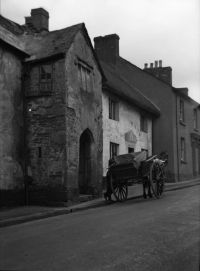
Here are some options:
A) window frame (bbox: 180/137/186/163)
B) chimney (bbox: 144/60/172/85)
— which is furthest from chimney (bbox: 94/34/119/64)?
window frame (bbox: 180/137/186/163)

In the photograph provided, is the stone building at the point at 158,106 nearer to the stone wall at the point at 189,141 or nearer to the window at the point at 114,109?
the stone wall at the point at 189,141

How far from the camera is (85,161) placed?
18500mm

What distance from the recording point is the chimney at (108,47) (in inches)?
1184

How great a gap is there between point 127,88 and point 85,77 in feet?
32.8

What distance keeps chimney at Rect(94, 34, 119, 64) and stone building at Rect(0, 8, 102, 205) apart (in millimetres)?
12384

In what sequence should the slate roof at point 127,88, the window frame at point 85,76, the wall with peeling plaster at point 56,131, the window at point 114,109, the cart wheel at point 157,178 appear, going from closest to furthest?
1. the wall with peeling plaster at point 56,131
2. the cart wheel at point 157,178
3. the window frame at point 85,76
4. the window at point 114,109
5. the slate roof at point 127,88

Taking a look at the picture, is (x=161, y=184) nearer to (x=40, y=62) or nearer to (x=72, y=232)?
(x=40, y=62)

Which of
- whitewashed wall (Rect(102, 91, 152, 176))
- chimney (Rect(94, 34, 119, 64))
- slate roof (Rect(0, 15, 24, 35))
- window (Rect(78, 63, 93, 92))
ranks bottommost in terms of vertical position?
whitewashed wall (Rect(102, 91, 152, 176))

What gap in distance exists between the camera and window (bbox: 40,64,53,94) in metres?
16.6

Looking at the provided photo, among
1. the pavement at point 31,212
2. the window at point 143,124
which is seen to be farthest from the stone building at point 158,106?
the pavement at point 31,212

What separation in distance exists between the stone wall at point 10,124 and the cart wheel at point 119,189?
11.2ft

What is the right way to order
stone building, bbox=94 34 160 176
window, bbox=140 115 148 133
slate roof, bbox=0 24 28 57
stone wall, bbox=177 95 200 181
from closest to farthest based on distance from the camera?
slate roof, bbox=0 24 28 57 < stone building, bbox=94 34 160 176 < window, bbox=140 115 148 133 < stone wall, bbox=177 95 200 181

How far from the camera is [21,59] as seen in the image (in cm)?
1683

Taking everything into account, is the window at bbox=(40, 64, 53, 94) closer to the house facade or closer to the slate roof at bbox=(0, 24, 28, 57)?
the house facade
